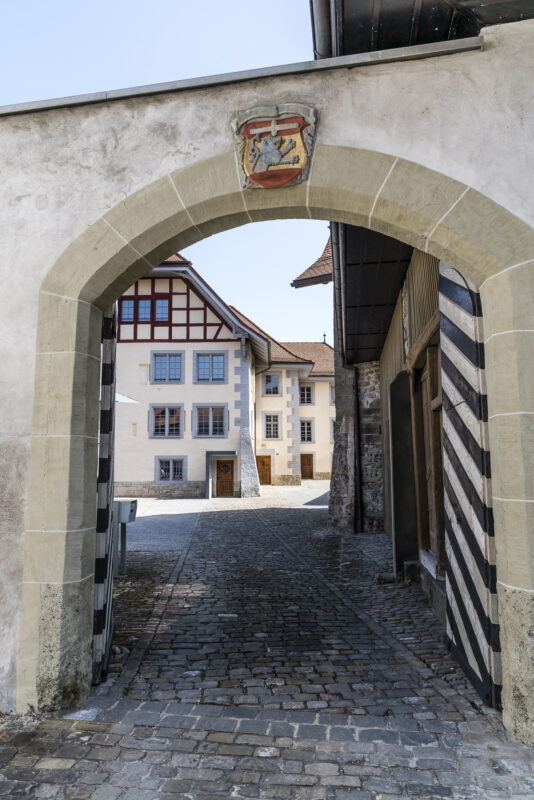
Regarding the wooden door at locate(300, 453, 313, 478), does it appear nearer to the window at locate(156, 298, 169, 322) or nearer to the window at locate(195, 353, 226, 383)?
the window at locate(195, 353, 226, 383)

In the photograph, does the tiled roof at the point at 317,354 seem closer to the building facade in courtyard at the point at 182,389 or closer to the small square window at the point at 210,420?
the building facade in courtyard at the point at 182,389

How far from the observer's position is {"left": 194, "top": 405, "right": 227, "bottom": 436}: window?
23500mm

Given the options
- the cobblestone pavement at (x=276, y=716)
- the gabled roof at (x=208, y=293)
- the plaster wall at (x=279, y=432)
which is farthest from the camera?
the plaster wall at (x=279, y=432)

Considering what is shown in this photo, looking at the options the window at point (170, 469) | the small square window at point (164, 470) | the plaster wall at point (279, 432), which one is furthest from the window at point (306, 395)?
the small square window at point (164, 470)

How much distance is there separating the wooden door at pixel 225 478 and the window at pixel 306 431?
9110 millimetres

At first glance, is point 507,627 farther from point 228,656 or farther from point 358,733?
point 228,656

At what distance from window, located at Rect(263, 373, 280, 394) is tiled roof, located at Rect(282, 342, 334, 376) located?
3.65 meters

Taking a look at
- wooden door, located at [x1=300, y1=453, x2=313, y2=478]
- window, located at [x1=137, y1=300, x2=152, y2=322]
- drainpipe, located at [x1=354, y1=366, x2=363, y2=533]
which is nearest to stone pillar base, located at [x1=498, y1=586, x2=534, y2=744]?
drainpipe, located at [x1=354, y1=366, x2=363, y2=533]

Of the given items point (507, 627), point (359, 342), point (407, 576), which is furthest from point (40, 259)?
point (359, 342)

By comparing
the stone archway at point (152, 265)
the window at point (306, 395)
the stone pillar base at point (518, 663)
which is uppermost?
the window at point (306, 395)

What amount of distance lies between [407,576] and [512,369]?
411 cm

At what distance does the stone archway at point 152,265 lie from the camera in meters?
2.85

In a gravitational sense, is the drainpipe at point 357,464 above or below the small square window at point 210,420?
below

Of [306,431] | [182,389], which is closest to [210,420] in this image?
[182,389]
